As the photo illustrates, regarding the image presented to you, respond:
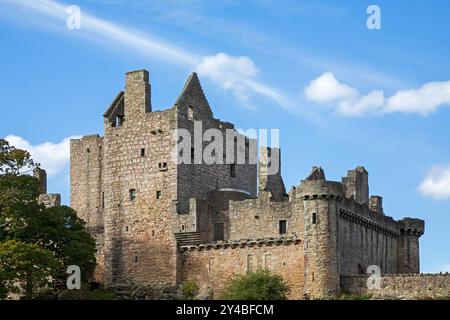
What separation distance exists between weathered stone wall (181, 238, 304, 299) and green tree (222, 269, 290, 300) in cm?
90

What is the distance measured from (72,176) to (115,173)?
37.1ft

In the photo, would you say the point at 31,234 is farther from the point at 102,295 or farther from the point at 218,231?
the point at 218,231

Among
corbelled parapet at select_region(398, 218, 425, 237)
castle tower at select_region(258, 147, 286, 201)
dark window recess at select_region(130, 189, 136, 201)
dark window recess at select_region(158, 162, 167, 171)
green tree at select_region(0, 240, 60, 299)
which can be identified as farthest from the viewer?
castle tower at select_region(258, 147, 286, 201)

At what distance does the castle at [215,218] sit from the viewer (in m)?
81.8

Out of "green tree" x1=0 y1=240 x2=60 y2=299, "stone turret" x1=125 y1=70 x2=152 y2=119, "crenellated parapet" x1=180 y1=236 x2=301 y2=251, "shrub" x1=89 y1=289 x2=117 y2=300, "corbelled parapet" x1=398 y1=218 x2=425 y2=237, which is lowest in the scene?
"shrub" x1=89 y1=289 x2=117 y2=300

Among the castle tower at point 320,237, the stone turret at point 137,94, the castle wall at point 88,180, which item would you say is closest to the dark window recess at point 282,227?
the castle tower at point 320,237

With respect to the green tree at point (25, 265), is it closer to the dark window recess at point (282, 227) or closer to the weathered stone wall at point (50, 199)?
the dark window recess at point (282, 227)

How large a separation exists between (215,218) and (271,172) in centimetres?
958

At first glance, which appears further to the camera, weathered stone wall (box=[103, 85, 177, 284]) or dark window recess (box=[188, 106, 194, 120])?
dark window recess (box=[188, 106, 194, 120])

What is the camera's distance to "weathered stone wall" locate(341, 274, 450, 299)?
7956 centimetres

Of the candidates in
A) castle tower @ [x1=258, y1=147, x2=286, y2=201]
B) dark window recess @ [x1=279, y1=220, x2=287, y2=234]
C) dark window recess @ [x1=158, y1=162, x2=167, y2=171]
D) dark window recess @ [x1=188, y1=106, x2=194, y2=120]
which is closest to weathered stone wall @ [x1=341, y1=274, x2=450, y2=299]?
dark window recess @ [x1=279, y1=220, x2=287, y2=234]

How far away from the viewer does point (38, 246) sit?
81.2 m

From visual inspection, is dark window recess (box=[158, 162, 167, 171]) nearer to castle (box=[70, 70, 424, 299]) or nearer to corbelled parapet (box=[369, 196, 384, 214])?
castle (box=[70, 70, 424, 299])

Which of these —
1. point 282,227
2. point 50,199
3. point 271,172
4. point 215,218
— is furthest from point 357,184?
point 50,199
